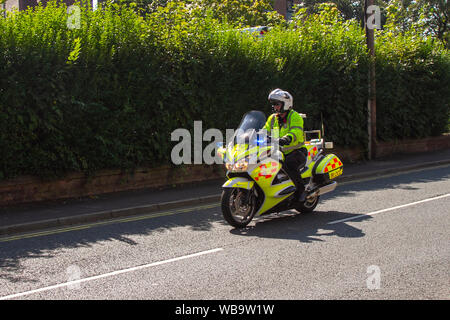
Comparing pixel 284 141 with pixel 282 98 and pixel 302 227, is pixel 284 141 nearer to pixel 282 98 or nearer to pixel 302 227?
pixel 282 98

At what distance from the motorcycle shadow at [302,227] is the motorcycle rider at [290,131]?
45 centimetres

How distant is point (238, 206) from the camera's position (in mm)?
8109

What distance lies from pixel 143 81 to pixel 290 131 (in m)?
4.21

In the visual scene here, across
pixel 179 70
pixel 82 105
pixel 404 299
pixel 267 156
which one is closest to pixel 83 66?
pixel 82 105

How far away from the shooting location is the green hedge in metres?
9.98

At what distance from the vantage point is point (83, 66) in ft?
34.9

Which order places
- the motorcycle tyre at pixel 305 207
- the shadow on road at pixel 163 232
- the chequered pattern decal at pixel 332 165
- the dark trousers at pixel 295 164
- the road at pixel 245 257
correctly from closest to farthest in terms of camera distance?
the road at pixel 245 257 < the shadow on road at pixel 163 232 < the dark trousers at pixel 295 164 < the motorcycle tyre at pixel 305 207 < the chequered pattern decal at pixel 332 165

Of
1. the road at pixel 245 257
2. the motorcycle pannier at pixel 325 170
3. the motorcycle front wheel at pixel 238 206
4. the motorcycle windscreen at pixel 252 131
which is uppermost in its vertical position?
the motorcycle windscreen at pixel 252 131

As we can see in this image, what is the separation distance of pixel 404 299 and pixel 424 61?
14.6m

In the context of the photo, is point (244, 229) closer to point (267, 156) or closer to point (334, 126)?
point (267, 156)

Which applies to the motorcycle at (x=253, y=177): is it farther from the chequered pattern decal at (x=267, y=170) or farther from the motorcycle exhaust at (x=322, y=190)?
the motorcycle exhaust at (x=322, y=190)

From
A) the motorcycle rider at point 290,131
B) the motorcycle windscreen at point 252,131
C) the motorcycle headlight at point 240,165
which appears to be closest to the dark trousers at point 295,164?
the motorcycle rider at point 290,131

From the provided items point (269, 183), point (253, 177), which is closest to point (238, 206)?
point (253, 177)

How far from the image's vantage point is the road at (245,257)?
5.30 m
